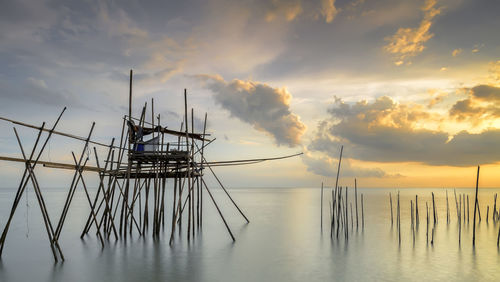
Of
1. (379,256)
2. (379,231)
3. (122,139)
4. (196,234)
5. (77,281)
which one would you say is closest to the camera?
(77,281)

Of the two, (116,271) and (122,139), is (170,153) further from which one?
(116,271)

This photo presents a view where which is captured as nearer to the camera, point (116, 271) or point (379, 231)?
point (116, 271)

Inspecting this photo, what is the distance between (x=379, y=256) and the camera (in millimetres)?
16609

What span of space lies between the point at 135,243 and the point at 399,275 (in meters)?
11.8

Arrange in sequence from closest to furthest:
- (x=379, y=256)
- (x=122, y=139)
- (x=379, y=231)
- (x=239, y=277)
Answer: (x=239, y=277) → (x=379, y=256) → (x=122, y=139) → (x=379, y=231)

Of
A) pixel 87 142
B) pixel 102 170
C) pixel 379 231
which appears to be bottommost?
pixel 379 231

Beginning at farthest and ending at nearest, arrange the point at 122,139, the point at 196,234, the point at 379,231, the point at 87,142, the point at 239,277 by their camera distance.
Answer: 1. the point at 379,231
2. the point at 196,234
3. the point at 122,139
4. the point at 87,142
5. the point at 239,277

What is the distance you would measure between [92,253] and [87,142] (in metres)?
4.91

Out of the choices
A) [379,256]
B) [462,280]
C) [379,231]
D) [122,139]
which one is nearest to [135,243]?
[122,139]

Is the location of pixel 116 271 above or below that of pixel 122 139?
below

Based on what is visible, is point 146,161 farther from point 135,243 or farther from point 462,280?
point 462,280

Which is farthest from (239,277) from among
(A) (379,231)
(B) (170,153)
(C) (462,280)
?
(A) (379,231)

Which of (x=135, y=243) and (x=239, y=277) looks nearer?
(x=239, y=277)

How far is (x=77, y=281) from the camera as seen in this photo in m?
12.1
